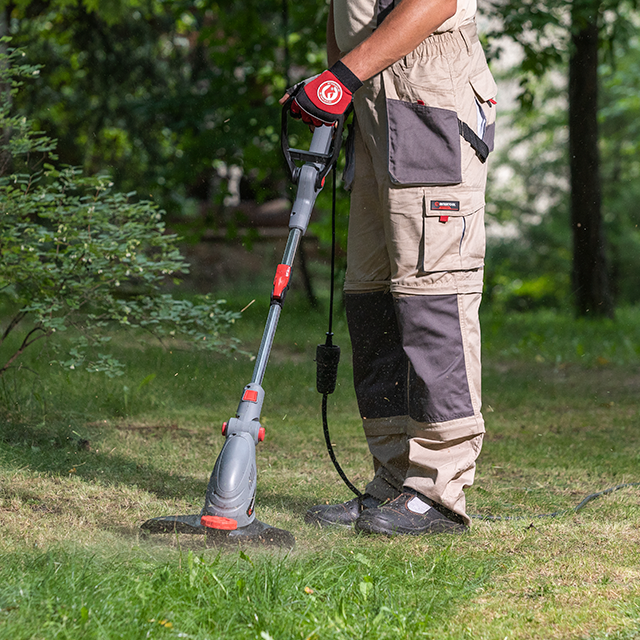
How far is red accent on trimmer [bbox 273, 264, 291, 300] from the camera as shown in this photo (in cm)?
221

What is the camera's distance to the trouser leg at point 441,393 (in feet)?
7.41

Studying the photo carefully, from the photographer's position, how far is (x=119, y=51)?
9.45m

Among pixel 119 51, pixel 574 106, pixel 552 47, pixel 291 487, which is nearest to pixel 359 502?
pixel 291 487

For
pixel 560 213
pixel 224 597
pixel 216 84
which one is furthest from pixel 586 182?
pixel 224 597

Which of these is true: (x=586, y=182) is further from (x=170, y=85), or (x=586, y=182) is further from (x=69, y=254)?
(x=69, y=254)

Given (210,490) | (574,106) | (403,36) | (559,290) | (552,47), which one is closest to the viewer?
(210,490)

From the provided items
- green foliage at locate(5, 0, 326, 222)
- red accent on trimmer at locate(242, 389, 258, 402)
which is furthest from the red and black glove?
green foliage at locate(5, 0, 326, 222)

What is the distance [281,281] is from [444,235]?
1.68 feet

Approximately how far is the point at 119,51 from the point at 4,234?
6981 millimetres

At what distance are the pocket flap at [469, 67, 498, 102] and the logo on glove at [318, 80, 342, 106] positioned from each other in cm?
45

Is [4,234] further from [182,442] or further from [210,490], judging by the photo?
[210,490]

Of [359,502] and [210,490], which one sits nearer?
[210,490]

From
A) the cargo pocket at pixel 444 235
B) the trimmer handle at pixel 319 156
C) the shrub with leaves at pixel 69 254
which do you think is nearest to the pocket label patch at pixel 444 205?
the cargo pocket at pixel 444 235

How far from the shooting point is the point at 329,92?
220 cm
